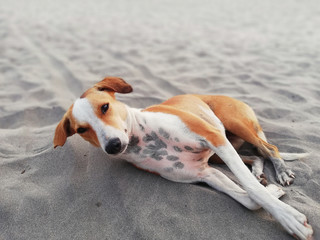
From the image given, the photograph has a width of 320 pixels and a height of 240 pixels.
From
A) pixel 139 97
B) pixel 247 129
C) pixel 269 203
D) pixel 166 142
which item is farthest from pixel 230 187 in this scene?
pixel 139 97

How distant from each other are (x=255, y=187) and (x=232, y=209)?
11.1 inches

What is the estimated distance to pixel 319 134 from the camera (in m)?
Result: 3.65

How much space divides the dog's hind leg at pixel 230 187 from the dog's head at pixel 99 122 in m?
0.91

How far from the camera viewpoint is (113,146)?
252 cm

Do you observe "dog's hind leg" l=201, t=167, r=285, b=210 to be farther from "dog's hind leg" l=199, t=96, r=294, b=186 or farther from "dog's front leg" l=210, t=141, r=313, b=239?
"dog's hind leg" l=199, t=96, r=294, b=186

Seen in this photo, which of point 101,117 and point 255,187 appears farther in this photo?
point 101,117

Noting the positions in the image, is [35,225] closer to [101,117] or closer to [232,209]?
[101,117]

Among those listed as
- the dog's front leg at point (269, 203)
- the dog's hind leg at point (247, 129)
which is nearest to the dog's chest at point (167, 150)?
the dog's front leg at point (269, 203)

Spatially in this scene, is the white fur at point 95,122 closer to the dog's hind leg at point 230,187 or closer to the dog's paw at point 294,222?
the dog's hind leg at point 230,187

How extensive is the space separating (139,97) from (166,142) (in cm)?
232

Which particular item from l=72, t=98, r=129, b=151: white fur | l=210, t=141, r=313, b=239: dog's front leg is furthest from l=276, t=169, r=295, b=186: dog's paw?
l=72, t=98, r=129, b=151: white fur

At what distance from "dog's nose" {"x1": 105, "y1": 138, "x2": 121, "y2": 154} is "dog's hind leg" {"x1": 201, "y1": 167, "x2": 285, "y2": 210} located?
0.93 m

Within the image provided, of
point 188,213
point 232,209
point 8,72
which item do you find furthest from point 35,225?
point 8,72

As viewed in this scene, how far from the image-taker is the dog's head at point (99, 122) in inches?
101
